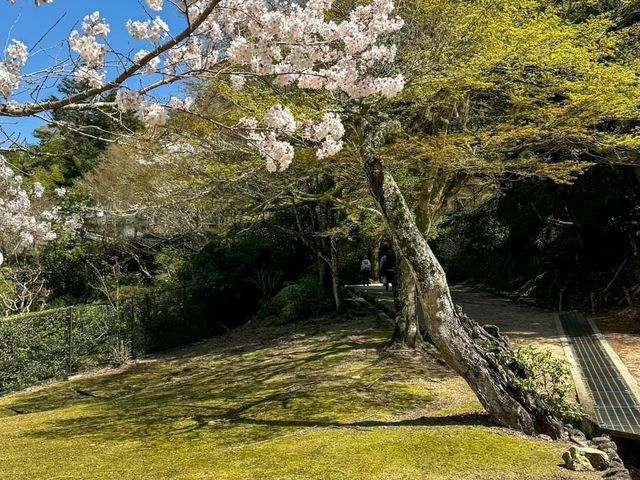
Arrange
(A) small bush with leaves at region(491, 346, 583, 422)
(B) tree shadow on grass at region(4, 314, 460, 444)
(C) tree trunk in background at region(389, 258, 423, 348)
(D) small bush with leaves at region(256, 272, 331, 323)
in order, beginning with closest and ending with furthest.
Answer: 1. (A) small bush with leaves at region(491, 346, 583, 422)
2. (B) tree shadow on grass at region(4, 314, 460, 444)
3. (C) tree trunk in background at region(389, 258, 423, 348)
4. (D) small bush with leaves at region(256, 272, 331, 323)

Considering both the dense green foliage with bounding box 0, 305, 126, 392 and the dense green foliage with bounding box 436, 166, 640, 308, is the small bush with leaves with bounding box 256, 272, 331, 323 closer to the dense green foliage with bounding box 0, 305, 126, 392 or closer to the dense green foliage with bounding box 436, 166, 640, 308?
the dense green foliage with bounding box 0, 305, 126, 392

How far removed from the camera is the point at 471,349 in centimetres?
503

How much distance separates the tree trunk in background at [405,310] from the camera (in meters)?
9.19

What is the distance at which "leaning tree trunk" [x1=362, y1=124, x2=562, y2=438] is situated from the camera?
4773 millimetres

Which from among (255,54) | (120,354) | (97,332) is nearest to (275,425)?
(255,54)

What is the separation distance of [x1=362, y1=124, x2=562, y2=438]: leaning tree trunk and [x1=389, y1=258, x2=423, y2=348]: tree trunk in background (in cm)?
345

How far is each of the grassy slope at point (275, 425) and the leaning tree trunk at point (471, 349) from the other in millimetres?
281

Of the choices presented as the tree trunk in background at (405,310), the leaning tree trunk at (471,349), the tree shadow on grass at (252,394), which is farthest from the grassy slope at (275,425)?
the tree trunk in background at (405,310)

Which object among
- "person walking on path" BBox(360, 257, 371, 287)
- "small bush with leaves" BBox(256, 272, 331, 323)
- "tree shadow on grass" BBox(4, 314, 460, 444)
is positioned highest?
"person walking on path" BBox(360, 257, 371, 287)

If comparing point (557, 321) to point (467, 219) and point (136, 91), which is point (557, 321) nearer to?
point (467, 219)

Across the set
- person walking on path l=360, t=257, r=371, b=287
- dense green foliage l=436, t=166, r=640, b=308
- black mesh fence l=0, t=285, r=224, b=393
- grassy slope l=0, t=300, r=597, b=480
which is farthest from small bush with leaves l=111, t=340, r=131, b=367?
dense green foliage l=436, t=166, r=640, b=308

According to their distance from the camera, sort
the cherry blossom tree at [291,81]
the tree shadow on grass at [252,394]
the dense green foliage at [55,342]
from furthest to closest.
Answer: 1. the dense green foliage at [55,342]
2. the tree shadow on grass at [252,394]
3. the cherry blossom tree at [291,81]

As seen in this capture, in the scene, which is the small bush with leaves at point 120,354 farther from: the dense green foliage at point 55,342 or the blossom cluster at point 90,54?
the blossom cluster at point 90,54

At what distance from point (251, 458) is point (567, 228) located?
1330cm
